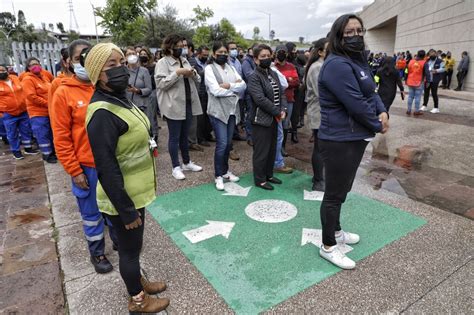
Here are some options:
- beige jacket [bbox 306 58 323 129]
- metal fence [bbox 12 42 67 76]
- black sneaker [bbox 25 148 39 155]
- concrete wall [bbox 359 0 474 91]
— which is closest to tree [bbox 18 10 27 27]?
concrete wall [bbox 359 0 474 91]

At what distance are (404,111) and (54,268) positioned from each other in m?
11.0

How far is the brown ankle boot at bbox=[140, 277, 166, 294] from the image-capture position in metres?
2.61

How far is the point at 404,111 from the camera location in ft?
35.8

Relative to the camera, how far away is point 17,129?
7012 mm

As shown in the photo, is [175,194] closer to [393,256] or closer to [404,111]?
[393,256]

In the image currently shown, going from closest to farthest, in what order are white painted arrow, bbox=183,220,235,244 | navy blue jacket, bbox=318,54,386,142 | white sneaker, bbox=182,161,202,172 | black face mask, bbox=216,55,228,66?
navy blue jacket, bbox=318,54,386,142
white painted arrow, bbox=183,220,235,244
black face mask, bbox=216,55,228,66
white sneaker, bbox=182,161,202,172

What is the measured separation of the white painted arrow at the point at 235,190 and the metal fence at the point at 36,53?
7799 mm

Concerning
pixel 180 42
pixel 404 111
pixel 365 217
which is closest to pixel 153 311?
pixel 365 217

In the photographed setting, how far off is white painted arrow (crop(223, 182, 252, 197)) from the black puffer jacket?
0.98 m

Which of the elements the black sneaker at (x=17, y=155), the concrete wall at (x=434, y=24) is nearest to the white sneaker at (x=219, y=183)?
the black sneaker at (x=17, y=155)

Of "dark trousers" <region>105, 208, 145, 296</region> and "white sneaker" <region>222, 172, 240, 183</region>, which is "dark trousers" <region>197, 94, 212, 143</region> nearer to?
"white sneaker" <region>222, 172, 240, 183</region>

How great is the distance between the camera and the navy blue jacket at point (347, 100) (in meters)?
2.47

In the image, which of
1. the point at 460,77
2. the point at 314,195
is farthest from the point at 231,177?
the point at 460,77

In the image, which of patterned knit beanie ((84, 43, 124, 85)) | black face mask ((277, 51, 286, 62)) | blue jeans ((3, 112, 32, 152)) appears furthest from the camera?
blue jeans ((3, 112, 32, 152))
